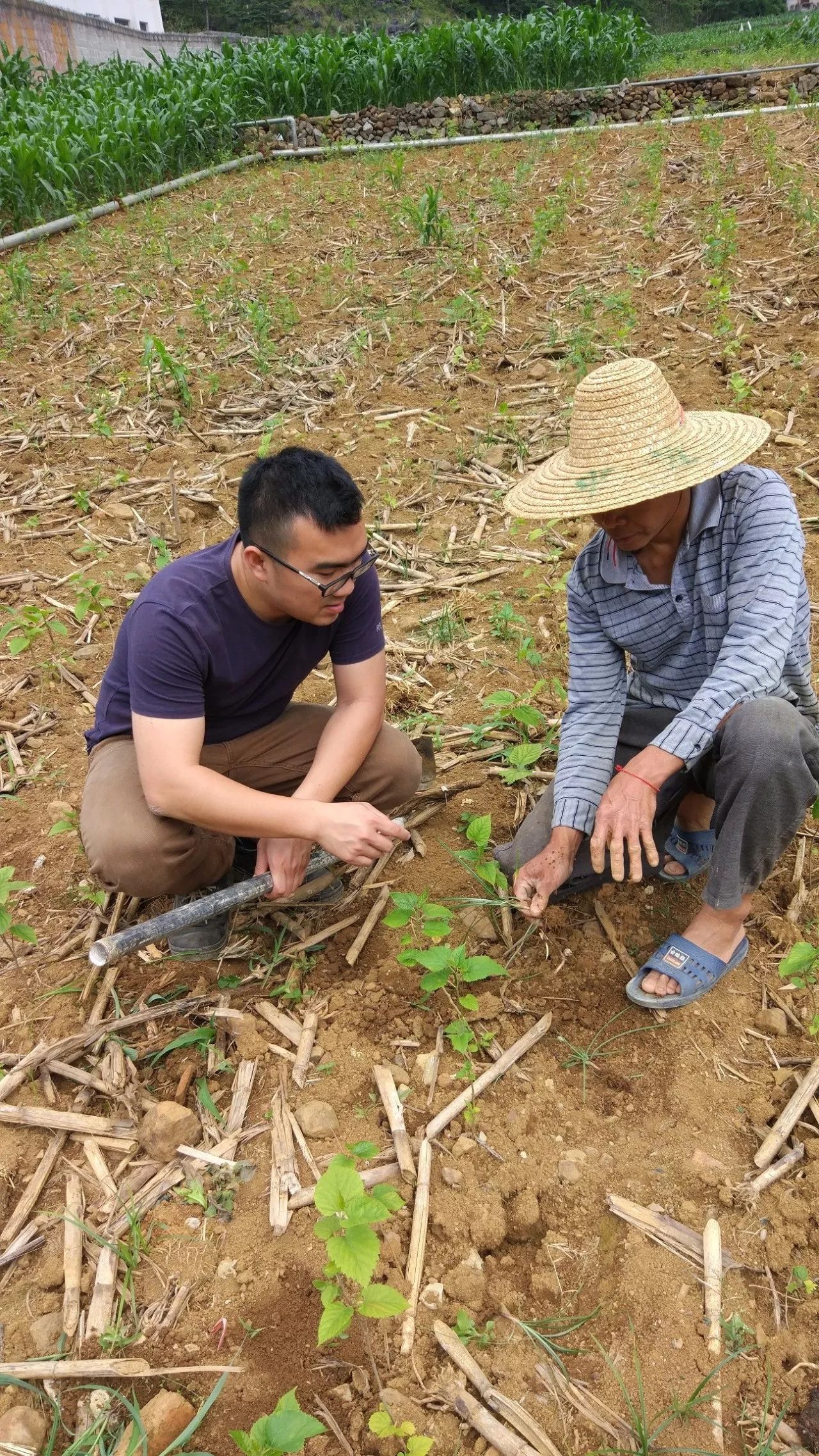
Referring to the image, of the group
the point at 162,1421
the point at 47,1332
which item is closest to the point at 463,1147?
the point at 162,1421

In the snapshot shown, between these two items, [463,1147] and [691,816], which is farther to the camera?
[691,816]

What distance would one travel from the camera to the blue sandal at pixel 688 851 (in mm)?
2541

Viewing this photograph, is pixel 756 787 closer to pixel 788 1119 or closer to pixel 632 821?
pixel 632 821

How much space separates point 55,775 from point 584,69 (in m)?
Answer: 13.0

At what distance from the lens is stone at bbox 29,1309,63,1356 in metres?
1.72

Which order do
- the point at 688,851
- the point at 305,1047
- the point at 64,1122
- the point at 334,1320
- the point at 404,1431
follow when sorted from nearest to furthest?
the point at 334,1320 < the point at 404,1431 < the point at 64,1122 < the point at 305,1047 < the point at 688,851

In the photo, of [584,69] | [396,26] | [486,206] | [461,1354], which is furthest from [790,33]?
[396,26]

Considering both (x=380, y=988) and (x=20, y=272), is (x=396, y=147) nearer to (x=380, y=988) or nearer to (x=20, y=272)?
(x=20, y=272)

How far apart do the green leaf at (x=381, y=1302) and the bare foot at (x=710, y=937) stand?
981 millimetres

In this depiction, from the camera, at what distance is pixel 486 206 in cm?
786

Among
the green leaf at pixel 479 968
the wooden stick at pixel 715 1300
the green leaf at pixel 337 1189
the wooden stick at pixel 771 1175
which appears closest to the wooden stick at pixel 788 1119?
the wooden stick at pixel 771 1175

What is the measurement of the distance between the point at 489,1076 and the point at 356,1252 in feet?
2.58

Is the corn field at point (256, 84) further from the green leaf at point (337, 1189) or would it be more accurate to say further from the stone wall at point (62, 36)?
the green leaf at point (337, 1189)

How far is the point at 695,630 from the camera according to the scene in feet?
7.55
